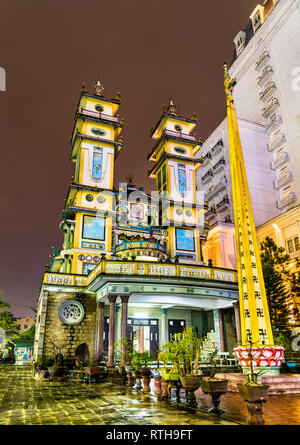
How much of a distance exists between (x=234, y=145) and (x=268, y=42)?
1165 inches

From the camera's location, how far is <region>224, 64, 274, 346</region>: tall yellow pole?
12.2 metres

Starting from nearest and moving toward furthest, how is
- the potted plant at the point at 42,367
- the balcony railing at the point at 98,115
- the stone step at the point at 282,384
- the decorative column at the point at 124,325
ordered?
the stone step at the point at 282,384 < the decorative column at the point at 124,325 < the potted plant at the point at 42,367 < the balcony railing at the point at 98,115

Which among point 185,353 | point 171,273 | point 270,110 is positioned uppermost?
point 270,110

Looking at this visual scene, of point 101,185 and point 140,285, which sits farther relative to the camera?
point 101,185

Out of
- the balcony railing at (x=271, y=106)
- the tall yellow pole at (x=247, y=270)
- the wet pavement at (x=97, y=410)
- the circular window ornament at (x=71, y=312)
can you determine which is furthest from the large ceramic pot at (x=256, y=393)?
the balcony railing at (x=271, y=106)

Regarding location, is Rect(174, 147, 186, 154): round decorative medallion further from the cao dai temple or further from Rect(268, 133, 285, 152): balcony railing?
Rect(268, 133, 285, 152): balcony railing

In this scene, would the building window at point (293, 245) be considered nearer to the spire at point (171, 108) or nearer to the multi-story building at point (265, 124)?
the multi-story building at point (265, 124)

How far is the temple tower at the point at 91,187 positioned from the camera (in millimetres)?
26297

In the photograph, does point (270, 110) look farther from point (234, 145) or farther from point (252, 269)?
point (252, 269)

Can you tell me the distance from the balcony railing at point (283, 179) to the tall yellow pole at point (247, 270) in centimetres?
2001

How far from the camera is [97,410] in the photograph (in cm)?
798

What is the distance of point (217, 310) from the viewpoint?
22875mm
